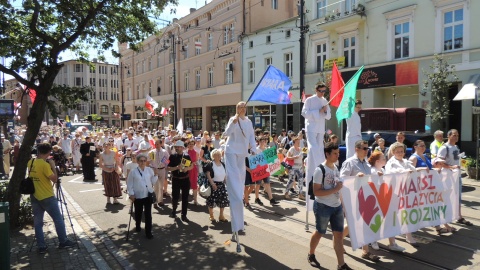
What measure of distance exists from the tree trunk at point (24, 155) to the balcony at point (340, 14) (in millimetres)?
19297

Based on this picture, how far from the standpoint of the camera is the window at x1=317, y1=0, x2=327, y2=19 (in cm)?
2547

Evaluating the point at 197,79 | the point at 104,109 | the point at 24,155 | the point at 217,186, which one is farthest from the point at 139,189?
the point at 104,109

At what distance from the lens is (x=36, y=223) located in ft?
20.8

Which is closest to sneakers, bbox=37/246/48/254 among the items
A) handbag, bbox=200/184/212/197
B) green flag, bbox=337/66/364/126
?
handbag, bbox=200/184/212/197

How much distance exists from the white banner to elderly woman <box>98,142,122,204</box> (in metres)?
6.75

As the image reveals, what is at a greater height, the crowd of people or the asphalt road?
the crowd of people

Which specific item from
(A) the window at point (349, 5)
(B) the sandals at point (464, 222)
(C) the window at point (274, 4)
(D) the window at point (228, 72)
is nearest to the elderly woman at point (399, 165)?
(B) the sandals at point (464, 222)

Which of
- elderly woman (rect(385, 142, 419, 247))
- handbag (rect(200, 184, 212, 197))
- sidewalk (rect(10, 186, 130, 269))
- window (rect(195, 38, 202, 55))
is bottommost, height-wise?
sidewalk (rect(10, 186, 130, 269))

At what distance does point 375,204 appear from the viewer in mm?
5750

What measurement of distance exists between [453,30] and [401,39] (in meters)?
2.87

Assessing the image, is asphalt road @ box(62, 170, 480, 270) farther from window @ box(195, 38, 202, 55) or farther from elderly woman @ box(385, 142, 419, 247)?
window @ box(195, 38, 202, 55)

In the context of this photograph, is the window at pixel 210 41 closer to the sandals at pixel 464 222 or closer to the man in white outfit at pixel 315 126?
the man in white outfit at pixel 315 126

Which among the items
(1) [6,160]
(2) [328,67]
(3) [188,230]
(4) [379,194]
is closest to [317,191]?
(4) [379,194]

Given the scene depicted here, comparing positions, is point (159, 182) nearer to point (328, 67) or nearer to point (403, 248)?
point (403, 248)
